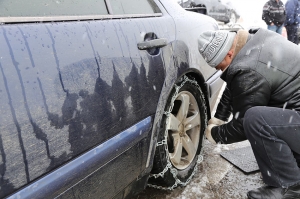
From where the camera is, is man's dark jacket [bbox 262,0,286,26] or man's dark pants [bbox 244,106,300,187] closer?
man's dark pants [bbox 244,106,300,187]

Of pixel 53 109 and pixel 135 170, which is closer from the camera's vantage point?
pixel 53 109

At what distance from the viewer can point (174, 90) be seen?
178cm

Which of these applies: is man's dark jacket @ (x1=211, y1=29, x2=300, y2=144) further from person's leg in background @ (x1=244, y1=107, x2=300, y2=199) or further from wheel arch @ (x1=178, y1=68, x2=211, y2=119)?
wheel arch @ (x1=178, y1=68, x2=211, y2=119)

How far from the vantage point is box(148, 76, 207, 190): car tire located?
1.75 m

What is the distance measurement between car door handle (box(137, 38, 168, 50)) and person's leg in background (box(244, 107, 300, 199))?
0.67 meters

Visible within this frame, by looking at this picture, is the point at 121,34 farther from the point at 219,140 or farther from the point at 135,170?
the point at 219,140

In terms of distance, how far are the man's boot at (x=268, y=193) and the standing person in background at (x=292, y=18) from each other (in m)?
5.55

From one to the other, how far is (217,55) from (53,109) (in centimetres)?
100

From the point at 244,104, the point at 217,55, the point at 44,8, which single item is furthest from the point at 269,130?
the point at 44,8

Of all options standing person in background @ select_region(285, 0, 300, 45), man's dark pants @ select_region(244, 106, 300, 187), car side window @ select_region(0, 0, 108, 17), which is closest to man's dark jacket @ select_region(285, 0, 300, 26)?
standing person in background @ select_region(285, 0, 300, 45)

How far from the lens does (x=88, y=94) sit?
3.65 ft

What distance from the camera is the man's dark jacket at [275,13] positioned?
20.4 feet

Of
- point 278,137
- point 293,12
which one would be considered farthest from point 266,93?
point 293,12

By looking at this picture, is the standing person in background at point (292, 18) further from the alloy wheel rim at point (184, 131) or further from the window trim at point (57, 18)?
the window trim at point (57, 18)
